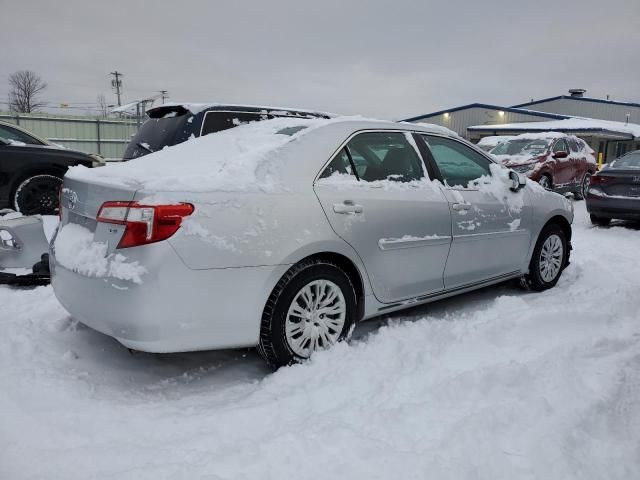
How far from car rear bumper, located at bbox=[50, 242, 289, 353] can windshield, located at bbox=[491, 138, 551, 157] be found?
10.9m

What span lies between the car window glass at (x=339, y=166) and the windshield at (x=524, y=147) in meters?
9.98

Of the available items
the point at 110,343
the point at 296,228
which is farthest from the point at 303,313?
the point at 110,343

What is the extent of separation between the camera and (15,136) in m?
7.79

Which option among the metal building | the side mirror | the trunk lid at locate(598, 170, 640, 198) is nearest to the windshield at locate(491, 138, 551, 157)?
the trunk lid at locate(598, 170, 640, 198)

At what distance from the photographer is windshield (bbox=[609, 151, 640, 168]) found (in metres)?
8.97

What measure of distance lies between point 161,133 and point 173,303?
3.83 metres

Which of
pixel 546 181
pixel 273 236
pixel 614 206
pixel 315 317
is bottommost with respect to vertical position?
pixel 315 317

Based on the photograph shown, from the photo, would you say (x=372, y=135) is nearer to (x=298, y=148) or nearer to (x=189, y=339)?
(x=298, y=148)

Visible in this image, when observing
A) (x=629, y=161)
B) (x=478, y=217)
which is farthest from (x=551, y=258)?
(x=629, y=161)

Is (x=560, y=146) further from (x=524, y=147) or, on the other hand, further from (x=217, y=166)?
(x=217, y=166)

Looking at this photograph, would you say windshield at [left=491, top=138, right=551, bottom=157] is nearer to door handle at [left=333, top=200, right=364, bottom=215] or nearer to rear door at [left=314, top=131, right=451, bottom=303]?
rear door at [left=314, top=131, right=451, bottom=303]

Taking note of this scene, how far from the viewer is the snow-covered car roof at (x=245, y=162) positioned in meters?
2.83

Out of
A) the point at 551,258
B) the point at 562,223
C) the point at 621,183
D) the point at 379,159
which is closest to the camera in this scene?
the point at 379,159

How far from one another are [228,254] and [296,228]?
452mm
